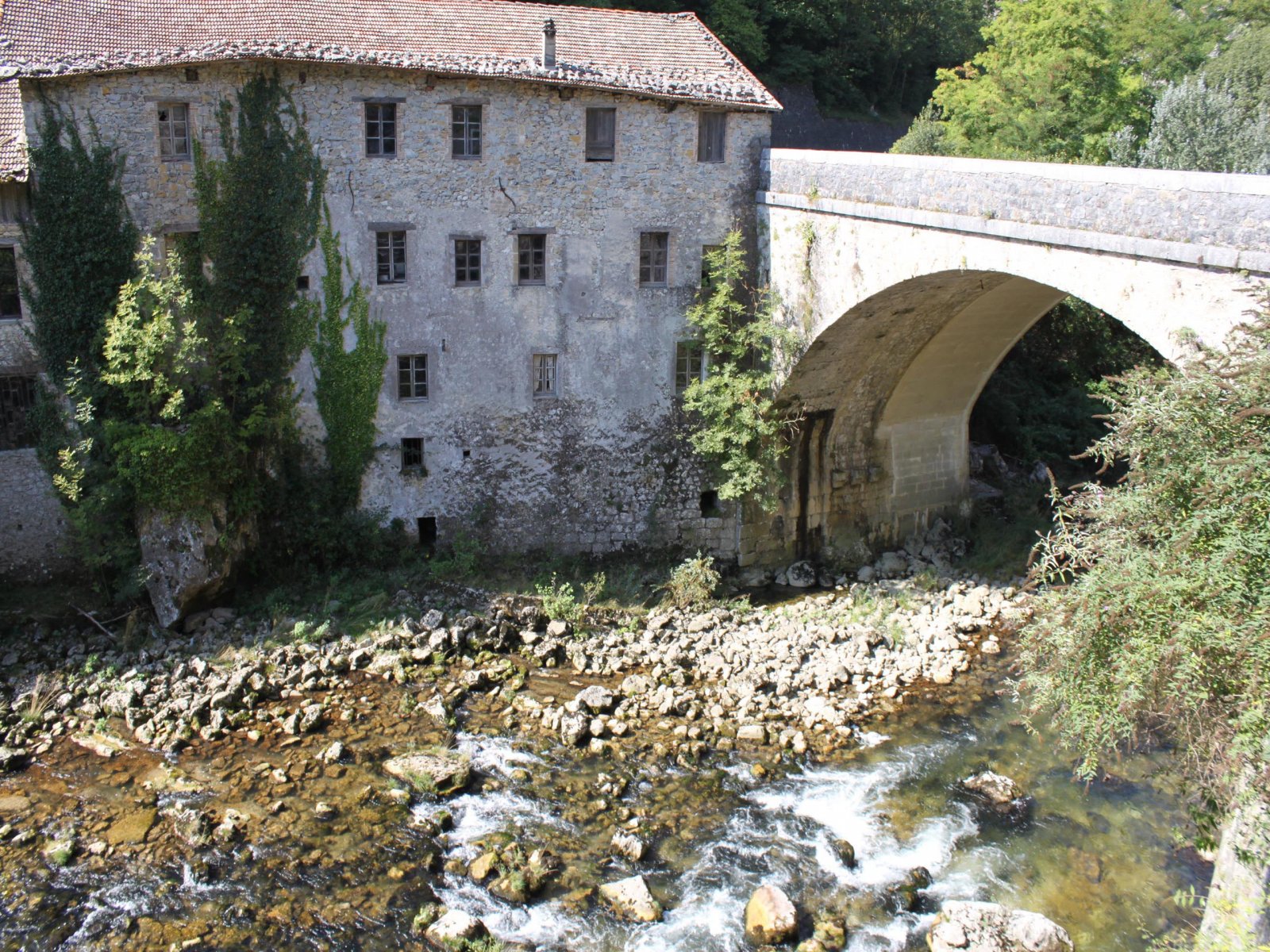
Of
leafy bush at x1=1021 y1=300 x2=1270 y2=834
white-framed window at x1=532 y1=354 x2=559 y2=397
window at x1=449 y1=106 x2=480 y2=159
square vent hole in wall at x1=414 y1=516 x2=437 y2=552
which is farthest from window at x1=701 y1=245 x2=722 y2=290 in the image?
leafy bush at x1=1021 y1=300 x2=1270 y2=834

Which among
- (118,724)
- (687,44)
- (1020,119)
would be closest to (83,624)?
(118,724)

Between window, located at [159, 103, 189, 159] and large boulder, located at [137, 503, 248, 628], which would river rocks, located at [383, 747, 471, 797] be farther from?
window, located at [159, 103, 189, 159]

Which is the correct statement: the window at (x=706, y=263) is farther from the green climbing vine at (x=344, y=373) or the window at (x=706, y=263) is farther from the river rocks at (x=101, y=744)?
the river rocks at (x=101, y=744)

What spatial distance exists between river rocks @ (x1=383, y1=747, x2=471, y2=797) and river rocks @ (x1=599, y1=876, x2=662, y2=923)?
2.72 meters

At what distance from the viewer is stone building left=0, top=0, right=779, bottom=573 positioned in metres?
17.7

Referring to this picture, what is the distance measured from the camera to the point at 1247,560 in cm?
976

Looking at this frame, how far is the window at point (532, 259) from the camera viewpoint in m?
19.4

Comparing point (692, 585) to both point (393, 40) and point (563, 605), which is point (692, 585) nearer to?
point (563, 605)

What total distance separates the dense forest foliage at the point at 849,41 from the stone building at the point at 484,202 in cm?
928

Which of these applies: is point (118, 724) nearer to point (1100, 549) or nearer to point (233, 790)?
point (233, 790)

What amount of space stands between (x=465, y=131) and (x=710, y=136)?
4343 millimetres

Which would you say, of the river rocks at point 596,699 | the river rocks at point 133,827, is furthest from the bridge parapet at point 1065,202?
the river rocks at point 133,827

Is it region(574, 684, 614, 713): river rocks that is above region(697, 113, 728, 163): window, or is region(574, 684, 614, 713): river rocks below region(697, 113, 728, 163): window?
below

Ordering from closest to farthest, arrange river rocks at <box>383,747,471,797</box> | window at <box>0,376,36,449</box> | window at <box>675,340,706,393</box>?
river rocks at <box>383,747,471,797</box> < window at <box>0,376,36,449</box> < window at <box>675,340,706,393</box>
